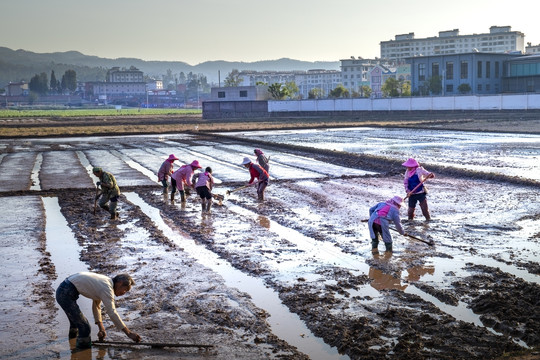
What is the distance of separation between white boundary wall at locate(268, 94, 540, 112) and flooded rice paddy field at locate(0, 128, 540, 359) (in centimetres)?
4320

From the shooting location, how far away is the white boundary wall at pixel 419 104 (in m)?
64.8

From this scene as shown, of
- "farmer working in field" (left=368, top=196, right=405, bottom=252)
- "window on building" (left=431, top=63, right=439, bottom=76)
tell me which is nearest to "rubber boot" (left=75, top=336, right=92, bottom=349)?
"farmer working in field" (left=368, top=196, right=405, bottom=252)

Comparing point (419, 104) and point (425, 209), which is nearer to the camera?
point (425, 209)

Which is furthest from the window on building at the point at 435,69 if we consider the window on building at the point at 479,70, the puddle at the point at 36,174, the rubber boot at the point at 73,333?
the rubber boot at the point at 73,333

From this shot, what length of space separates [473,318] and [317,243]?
5175 millimetres

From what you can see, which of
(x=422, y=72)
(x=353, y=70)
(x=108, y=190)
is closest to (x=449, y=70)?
(x=422, y=72)

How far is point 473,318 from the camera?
29.6 ft

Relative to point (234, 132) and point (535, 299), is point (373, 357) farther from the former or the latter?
point (234, 132)

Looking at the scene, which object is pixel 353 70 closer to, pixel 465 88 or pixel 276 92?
pixel 276 92

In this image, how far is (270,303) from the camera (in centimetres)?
1005

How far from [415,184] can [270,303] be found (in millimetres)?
6564

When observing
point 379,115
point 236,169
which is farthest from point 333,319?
point 379,115

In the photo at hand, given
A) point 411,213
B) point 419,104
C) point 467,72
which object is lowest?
point 411,213

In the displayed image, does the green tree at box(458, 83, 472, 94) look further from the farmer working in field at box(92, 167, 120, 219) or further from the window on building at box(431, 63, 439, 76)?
the farmer working in field at box(92, 167, 120, 219)
